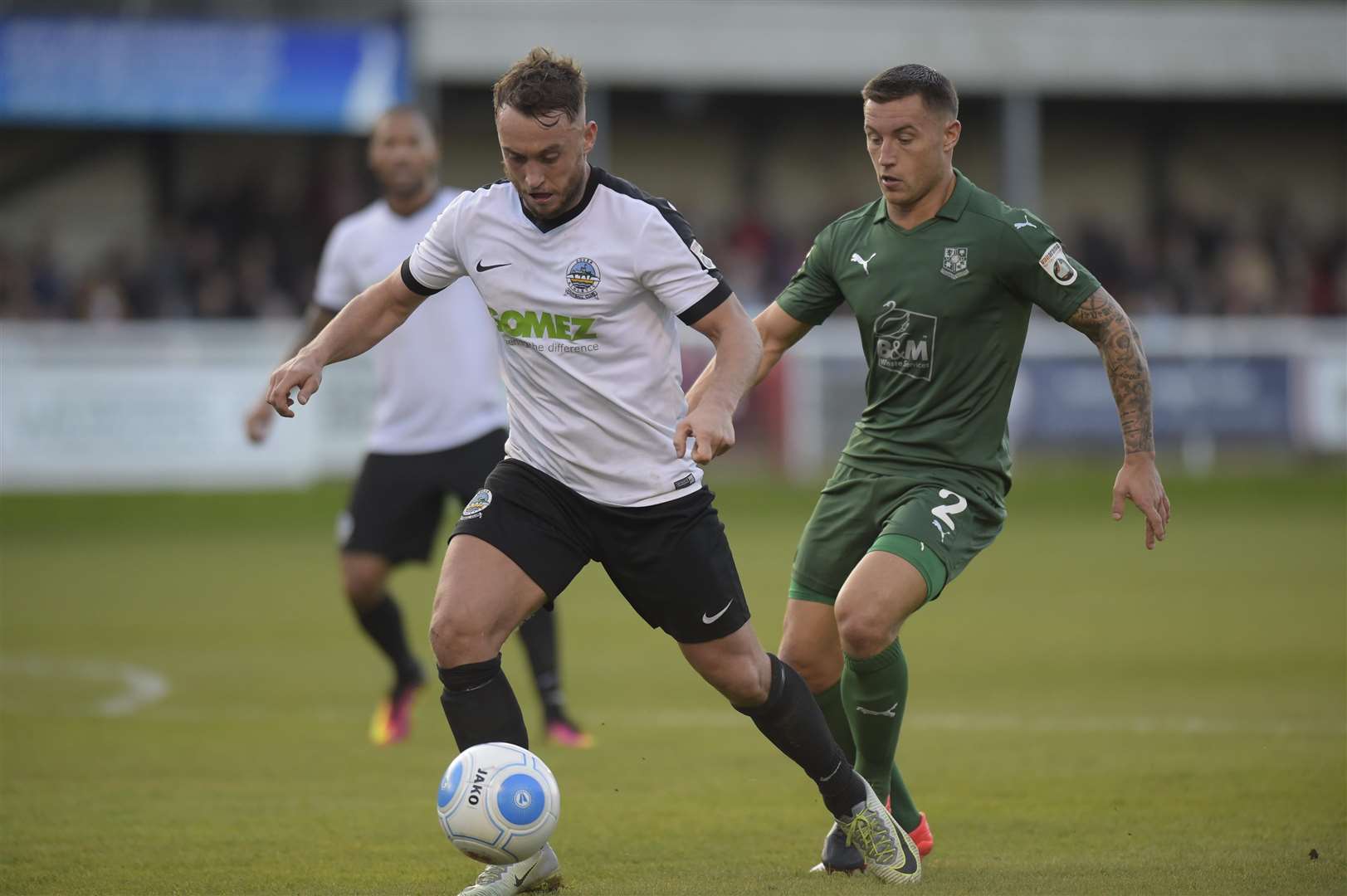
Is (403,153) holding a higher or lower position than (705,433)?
higher

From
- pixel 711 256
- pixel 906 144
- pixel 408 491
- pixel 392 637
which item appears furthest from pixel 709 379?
pixel 711 256

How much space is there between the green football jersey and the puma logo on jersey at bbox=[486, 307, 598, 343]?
38.1 inches

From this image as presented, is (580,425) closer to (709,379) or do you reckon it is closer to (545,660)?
(709,379)

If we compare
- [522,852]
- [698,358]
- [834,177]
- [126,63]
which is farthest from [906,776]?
[834,177]

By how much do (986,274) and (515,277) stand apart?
5.21 ft

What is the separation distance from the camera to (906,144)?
5922 millimetres

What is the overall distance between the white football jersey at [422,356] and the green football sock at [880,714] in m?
3.20

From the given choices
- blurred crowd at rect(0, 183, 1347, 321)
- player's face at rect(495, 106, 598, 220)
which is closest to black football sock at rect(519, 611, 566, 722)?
player's face at rect(495, 106, 598, 220)

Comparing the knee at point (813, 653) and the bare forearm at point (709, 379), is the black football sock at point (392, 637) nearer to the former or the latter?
the knee at point (813, 653)

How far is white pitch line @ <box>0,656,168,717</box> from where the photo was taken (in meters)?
9.78

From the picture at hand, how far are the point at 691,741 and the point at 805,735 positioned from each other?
10.2 feet

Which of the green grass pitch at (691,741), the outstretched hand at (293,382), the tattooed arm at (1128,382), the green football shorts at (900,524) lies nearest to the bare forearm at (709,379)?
the green football shorts at (900,524)

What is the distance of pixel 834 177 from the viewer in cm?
3431

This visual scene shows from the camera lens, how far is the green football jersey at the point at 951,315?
19.3 ft
